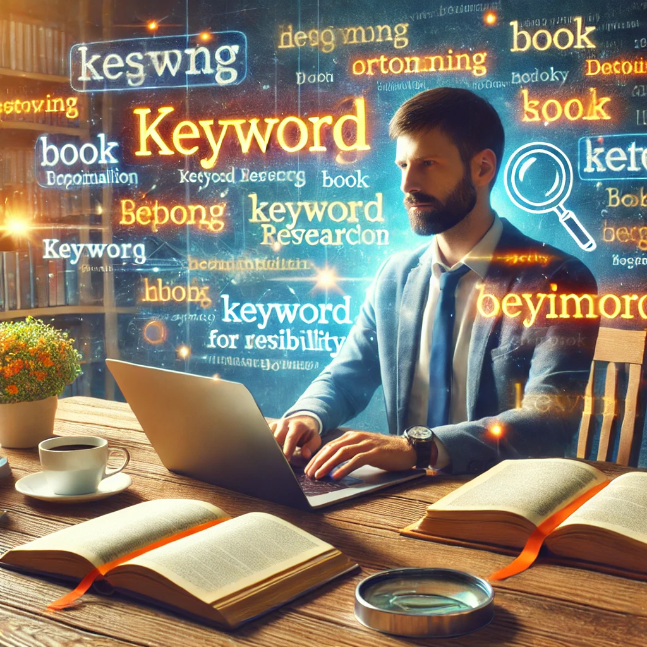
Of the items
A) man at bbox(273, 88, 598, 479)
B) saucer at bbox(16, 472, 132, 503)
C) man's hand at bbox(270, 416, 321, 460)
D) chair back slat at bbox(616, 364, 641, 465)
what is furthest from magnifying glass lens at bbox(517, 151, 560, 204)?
saucer at bbox(16, 472, 132, 503)

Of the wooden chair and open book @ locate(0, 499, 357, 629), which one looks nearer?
open book @ locate(0, 499, 357, 629)

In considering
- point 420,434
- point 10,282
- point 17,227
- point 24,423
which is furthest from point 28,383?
point 17,227

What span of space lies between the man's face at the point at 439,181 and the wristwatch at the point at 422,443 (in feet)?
3.53

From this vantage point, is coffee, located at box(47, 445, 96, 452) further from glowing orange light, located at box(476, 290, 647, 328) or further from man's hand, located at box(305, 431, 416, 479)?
glowing orange light, located at box(476, 290, 647, 328)

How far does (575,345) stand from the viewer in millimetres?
1970

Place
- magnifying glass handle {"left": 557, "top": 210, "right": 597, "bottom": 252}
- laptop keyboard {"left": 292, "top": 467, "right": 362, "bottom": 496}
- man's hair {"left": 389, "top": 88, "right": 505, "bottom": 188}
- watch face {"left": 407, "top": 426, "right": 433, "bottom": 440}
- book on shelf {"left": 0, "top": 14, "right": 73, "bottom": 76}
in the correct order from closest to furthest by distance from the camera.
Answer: laptop keyboard {"left": 292, "top": 467, "right": 362, "bottom": 496} < watch face {"left": 407, "top": 426, "right": 433, "bottom": 440} < man's hair {"left": 389, "top": 88, "right": 505, "bottom": 188} < magnifying glass handle {"left": 557, "top": 210, "right": 597, "bottom": 252} < book on shelf {"left": 0, "top": 14, "right": 73, "bottom": 76}

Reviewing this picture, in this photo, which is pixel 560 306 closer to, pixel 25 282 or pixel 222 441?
pixel 222 441

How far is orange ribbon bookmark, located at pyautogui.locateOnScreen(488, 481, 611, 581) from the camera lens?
2.96ft

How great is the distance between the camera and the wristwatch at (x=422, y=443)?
1346 mm

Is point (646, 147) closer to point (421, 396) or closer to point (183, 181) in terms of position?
point (421, 396)

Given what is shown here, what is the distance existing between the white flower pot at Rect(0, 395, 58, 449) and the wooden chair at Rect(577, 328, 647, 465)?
116 cm

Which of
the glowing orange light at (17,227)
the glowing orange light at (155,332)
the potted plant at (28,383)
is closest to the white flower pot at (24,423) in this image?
the potted plant at (28,383)

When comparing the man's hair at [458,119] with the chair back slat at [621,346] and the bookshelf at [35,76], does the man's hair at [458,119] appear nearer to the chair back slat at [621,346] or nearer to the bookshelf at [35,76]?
the chair back slat at [621,346]

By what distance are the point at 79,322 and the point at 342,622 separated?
9.49 ft
